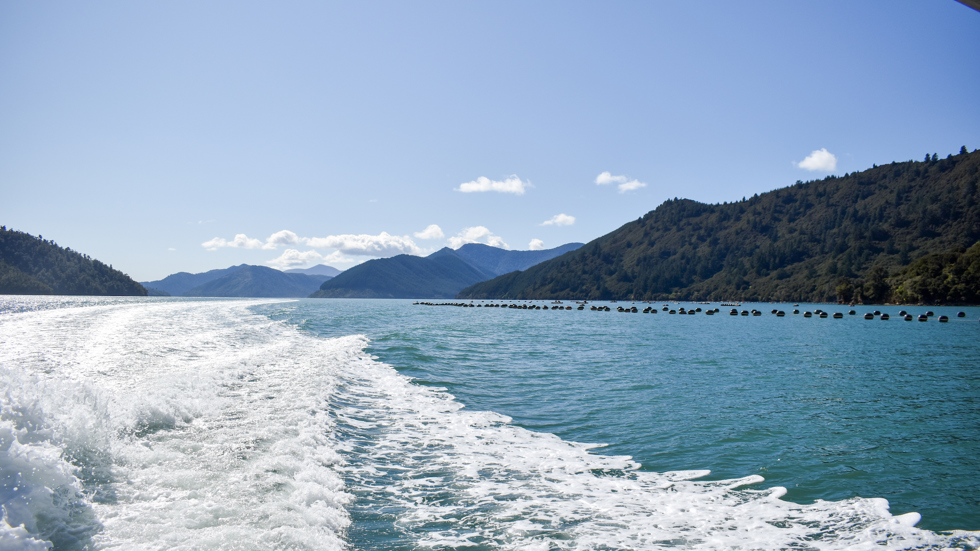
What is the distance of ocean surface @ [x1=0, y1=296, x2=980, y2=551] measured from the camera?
21.5ft

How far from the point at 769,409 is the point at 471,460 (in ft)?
36.0

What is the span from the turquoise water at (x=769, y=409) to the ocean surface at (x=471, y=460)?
9 cm

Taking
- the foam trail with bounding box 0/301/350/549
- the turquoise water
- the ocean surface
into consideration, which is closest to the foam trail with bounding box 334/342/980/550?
the ocean surface

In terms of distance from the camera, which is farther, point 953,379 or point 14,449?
point 953,379

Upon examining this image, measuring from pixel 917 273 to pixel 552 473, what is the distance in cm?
15705

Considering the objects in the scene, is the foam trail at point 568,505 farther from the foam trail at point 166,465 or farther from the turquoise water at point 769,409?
the foam trail at point 166,465

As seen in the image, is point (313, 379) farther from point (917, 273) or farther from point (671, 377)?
point (917, 273)

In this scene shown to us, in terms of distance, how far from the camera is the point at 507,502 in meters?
8.09

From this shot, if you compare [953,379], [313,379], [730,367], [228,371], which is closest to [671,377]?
[730,367]

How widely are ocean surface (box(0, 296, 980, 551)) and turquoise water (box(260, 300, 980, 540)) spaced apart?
9cm

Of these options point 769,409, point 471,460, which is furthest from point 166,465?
point 769,409

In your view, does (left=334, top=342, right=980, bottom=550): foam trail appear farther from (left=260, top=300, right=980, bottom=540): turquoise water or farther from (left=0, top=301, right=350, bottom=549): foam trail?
(left=0, top=301, right=350, bottom=549): foam trail

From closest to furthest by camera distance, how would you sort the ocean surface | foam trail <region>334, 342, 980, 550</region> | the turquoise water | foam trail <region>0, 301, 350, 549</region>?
foam trail <region>0, 301, 350, 549</region>, the ocean surface, foam trail <region>334, 342, 980, 550</region>, the turquoise water

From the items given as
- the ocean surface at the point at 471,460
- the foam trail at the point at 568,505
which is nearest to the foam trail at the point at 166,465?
the ocean surface at the point at 471,460
